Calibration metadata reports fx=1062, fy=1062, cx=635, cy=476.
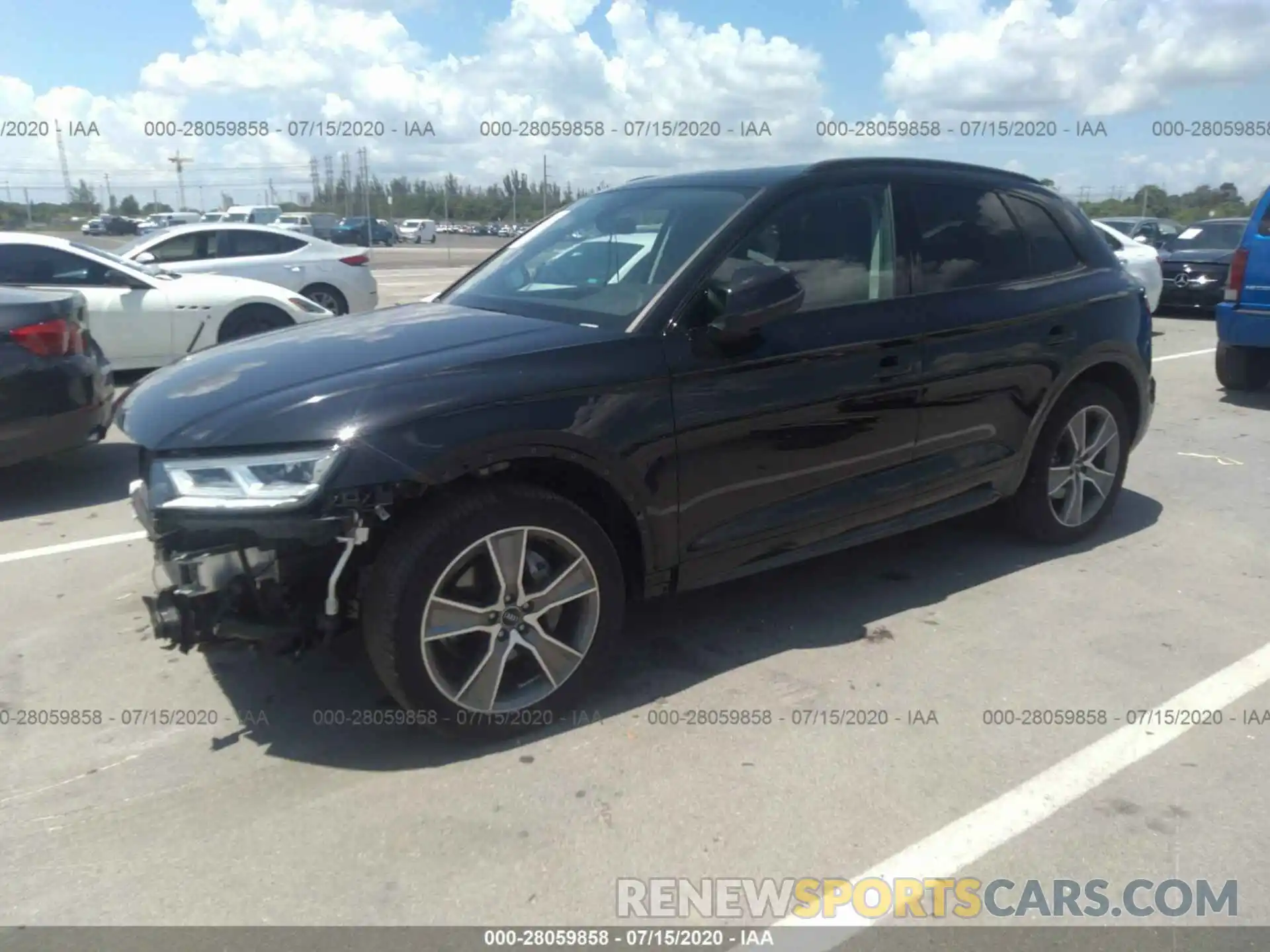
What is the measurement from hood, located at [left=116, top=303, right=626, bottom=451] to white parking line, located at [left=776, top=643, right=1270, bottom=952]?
1.76 metres

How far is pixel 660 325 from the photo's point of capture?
12.0 ft

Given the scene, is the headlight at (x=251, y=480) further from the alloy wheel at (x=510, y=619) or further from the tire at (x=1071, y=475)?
the tire at (x=1071, y=475)

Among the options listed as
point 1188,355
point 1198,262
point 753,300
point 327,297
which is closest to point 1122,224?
point 1198,262

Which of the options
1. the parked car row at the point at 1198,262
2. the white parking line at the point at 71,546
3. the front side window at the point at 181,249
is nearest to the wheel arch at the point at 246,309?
the front side window at the point at 181,249

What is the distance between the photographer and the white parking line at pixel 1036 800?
9.29ft

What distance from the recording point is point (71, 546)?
5.40 meters

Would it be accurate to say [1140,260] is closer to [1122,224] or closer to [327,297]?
[1122,224]

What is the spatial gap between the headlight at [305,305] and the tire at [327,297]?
267 centimetres

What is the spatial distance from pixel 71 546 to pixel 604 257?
10.6 feet

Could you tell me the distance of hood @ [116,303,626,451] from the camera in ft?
10.4

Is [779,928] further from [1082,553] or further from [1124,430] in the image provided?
[1124,430]

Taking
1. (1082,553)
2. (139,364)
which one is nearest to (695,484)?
(1082,553)

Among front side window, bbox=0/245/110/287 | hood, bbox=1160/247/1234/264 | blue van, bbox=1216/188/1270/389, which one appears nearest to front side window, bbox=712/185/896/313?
blue van, bbox=1216/188/1270/389

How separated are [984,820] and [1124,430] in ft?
9.93
